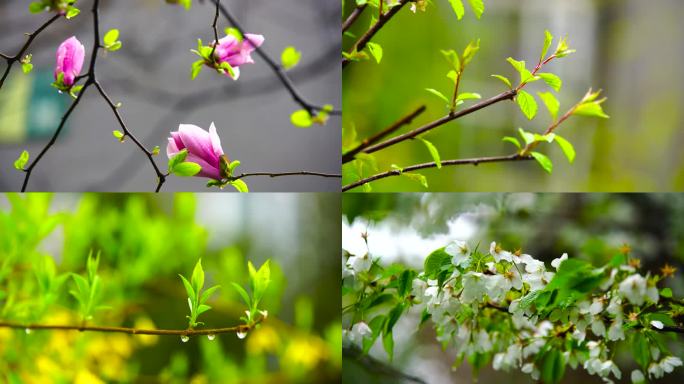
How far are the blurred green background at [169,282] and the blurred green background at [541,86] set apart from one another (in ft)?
0.81

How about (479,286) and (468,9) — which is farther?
(468,9)

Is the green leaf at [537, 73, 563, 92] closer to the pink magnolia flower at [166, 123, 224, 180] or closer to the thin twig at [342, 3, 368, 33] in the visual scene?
the thin twig at [342, 3, 368, 33]

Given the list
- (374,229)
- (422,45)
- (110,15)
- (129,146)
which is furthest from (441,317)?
(110,15)

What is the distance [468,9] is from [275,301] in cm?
56

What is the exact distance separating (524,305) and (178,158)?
459 millimetres

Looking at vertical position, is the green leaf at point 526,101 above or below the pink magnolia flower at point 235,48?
below

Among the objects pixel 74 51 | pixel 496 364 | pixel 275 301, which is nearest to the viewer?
pixel 74 51

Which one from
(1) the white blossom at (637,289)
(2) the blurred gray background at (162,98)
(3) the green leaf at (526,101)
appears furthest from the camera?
(2) the blurred gray background at (162,98)

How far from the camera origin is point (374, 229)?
41.1 inches

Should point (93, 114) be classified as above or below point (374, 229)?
above

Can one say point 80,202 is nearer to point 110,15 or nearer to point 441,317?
point 110,15

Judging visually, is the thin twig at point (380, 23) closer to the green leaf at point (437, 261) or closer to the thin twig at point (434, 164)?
the thin twig at point (434, 164)

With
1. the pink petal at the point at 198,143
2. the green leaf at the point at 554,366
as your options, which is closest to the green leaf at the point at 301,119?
the pink petal at the point at 198,143

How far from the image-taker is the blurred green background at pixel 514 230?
3.41 feet
